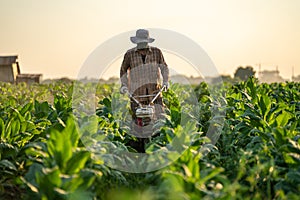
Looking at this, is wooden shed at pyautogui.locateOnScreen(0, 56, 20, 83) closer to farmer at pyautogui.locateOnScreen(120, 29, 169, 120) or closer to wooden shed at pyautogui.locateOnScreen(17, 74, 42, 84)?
wooden shed at pyautogui.locateOnScreen(17, 74, 42, 84)

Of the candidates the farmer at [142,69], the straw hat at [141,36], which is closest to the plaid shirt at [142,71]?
the farmer at [142,69]

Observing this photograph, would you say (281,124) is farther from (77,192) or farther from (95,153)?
(77,192)

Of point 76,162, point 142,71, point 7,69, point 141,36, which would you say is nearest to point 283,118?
point 142,71

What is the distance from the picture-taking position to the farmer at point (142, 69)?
7.57 metres

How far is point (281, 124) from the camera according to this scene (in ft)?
21.9

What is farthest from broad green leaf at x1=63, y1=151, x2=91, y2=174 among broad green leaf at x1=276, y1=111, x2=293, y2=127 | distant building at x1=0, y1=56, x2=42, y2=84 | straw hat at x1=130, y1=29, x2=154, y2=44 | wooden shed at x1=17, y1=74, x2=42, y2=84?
wooden shed at x1=17, y1=74, x2=42, y2=84

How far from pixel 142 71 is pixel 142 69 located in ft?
0.09

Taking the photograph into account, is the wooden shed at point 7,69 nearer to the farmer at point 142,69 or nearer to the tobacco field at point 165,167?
the tobacco field at point 165,167

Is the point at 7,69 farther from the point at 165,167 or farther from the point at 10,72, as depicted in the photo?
the point at 165,167

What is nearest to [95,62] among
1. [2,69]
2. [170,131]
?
[170,131]

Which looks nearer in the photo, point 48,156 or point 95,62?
point 48,156

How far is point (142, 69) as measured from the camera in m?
7.59

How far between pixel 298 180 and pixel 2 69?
118ft

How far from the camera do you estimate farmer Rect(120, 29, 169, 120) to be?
7.57 m
